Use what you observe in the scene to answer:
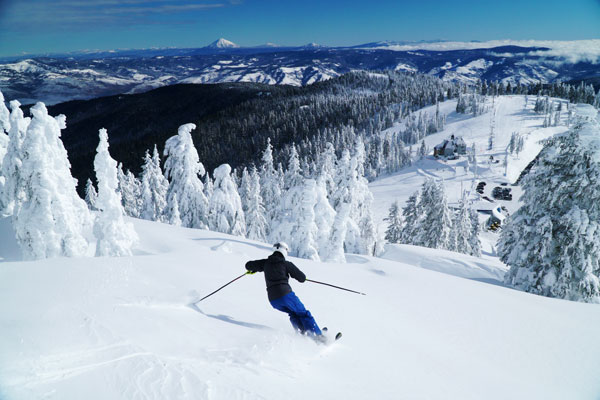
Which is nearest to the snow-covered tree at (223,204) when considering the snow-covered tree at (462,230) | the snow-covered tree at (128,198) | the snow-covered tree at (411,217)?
the snow-covered tree at (128,198)

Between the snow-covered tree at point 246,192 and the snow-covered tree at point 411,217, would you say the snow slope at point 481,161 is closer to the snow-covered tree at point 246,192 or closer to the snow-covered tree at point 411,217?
the snow-covered tree at point 411,217

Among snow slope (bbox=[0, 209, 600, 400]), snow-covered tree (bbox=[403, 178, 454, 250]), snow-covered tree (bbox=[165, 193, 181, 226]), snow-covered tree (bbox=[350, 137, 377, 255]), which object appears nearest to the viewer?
snow slope (bbox=[0, 209, 600, 400])

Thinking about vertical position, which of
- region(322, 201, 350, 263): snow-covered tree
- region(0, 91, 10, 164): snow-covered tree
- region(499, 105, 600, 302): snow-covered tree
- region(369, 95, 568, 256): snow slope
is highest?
region(0, 91, 10, 164): snow-covered tree

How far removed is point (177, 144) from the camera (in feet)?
83.0

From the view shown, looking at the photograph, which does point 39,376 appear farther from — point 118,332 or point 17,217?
point 17,217

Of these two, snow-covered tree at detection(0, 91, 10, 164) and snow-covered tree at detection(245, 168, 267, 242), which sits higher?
snow-covered tree at detection(0, 91, 10, 164)

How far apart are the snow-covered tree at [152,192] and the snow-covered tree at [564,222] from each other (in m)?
34.6

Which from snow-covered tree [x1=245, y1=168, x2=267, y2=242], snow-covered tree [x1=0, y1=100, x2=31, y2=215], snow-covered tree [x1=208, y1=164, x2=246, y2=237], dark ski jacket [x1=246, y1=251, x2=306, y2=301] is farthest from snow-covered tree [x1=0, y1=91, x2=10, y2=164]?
snow-covered tree [x1=245, y1=168, x2=267, y2=242]

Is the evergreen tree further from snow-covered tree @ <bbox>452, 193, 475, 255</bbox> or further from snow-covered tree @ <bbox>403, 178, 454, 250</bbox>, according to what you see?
snow-covered tree @ <bbox>452, 193, 475, 255</bbox>

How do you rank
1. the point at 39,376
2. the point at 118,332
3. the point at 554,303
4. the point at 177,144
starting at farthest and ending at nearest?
the point at 177,144 < the point at 554,303 < the point at 118,332 < the point at 39,376

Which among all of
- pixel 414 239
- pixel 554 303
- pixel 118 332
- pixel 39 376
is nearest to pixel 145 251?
pixel 118 332

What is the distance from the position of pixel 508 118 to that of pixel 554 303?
17324 centimetres

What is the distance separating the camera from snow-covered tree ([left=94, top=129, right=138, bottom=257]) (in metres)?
13.5

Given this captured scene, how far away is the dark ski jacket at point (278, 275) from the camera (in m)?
5.98
